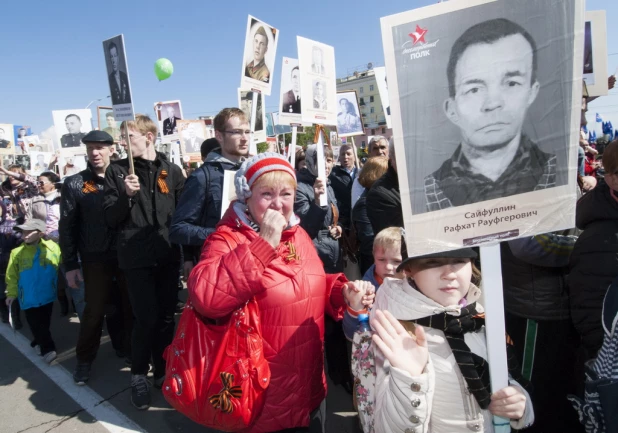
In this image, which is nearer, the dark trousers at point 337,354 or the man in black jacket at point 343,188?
the dark trousers at point 337,354

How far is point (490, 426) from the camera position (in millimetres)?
1478

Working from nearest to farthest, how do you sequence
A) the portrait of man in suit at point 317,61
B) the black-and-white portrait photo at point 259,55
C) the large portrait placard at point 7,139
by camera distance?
1. the portrait of man in suit at point 317,61
2. the black-and-white portrait photo at point 259,55
3. the large portrait placard at point 7,139

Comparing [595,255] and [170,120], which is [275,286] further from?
[170,120]

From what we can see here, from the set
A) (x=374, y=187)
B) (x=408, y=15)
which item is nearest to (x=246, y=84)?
(x=374, y=187)

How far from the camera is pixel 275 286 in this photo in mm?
1754

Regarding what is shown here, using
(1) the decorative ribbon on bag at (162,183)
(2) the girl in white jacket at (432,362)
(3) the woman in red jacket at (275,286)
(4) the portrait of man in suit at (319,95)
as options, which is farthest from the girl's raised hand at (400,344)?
(4) the portrait of man in suit at (319,95)

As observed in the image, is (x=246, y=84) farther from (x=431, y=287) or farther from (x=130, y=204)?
(x=431, y=287)

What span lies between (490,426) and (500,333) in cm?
40

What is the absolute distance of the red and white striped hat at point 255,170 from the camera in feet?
6.09

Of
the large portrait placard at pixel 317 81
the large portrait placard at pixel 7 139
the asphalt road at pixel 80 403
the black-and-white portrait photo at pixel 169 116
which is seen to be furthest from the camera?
the large portrait placard at pixel 7 139

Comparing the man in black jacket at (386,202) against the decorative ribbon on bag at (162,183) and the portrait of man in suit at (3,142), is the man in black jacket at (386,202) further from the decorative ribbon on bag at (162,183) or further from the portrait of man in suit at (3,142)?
the portrait of man in suit at (3,142)

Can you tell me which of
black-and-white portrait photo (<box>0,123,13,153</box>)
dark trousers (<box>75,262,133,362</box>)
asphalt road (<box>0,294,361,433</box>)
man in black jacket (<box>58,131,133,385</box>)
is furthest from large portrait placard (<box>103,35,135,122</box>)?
black-and-white portrait photo (<box>0,123,13,153</box>)

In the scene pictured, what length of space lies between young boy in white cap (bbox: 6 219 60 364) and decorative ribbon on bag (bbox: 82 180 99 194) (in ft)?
4.13

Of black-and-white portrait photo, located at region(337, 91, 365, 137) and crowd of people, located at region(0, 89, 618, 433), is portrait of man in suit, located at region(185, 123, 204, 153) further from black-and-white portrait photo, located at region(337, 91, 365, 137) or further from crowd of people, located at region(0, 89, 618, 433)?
crowd of people, located at region(0, 89, 618, 433)
